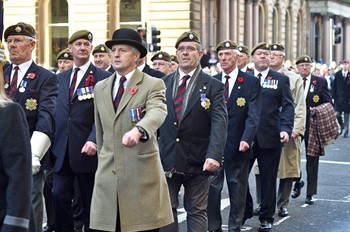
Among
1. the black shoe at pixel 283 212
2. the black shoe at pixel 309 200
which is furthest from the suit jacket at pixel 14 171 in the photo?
the black shoe at pixel 309 200

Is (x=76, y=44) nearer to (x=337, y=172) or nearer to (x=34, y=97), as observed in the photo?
(x=34, y=97)

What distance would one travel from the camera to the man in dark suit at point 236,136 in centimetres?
1008

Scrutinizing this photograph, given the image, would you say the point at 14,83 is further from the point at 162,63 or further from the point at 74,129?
the point at 162,63

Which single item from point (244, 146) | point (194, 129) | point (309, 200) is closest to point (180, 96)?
point (194, 129)

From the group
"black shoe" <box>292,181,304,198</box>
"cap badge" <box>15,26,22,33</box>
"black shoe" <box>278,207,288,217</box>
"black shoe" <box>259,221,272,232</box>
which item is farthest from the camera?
"black shoe" <box>292,181,304,198</box>

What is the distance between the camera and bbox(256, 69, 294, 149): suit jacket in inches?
438

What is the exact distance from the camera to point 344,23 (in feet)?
254

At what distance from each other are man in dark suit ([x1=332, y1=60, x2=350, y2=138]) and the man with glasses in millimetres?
14159

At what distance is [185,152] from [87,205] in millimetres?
1097

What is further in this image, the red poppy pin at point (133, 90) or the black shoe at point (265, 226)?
the black shoe at point (265, 226)

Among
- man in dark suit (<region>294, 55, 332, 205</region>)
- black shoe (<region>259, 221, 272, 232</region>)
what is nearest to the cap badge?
black shoe (<region>259, 221, 272, 232</region>)

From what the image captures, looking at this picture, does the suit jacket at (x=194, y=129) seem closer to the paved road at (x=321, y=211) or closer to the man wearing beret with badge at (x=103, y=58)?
the paved road at (x=321, y=211)

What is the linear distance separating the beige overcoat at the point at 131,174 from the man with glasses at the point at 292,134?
4840mm

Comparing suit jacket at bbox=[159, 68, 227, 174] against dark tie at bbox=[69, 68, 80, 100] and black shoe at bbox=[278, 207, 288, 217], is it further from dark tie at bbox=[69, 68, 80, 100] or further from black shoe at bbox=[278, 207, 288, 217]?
black shoe at bbox=[278, 207, 288, 217]
